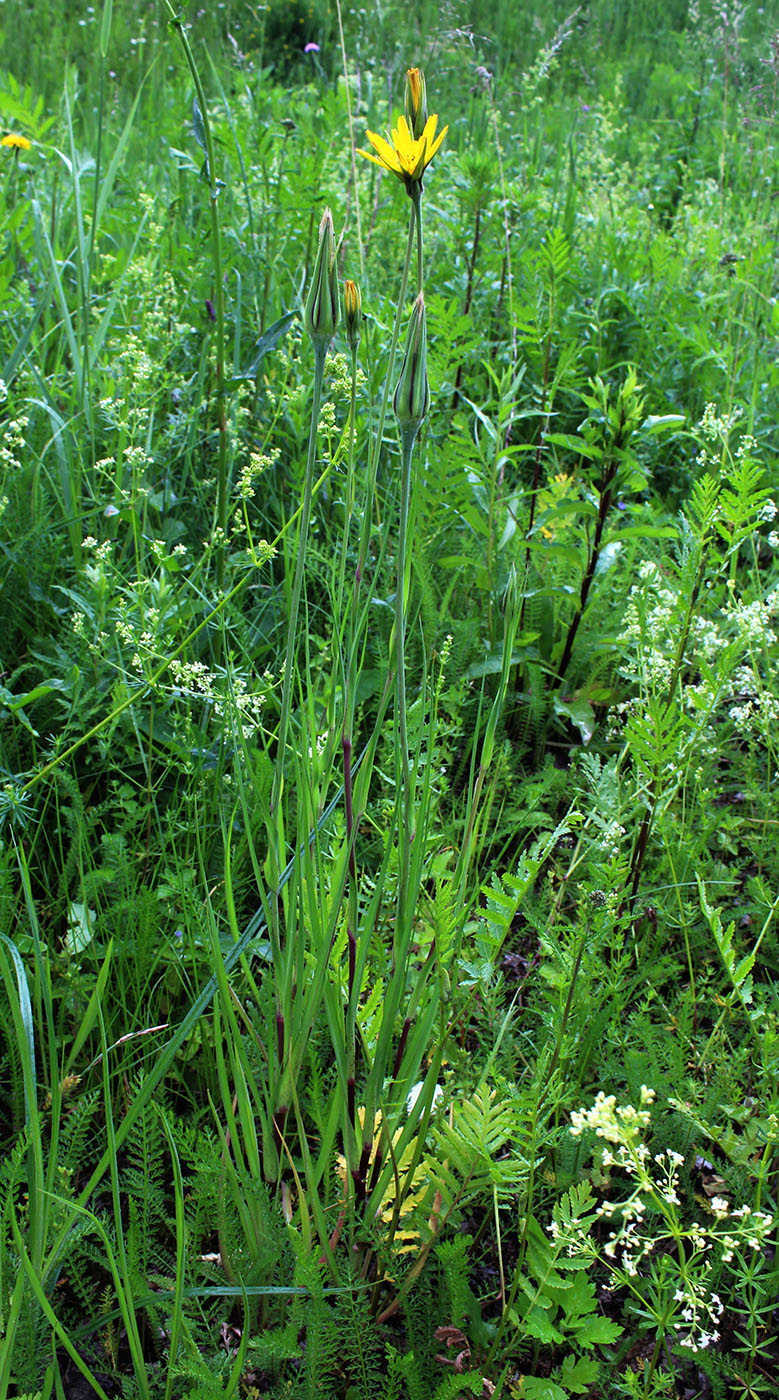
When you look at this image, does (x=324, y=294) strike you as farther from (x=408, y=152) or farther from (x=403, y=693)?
(x=403, y=693)

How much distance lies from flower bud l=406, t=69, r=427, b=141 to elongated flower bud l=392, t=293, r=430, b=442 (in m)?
0.17

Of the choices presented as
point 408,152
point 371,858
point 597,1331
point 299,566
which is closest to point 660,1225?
point 597,1331

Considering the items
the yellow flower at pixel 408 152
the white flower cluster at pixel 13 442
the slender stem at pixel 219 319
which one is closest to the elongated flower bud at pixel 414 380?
the yellow flower at pixel 408 152

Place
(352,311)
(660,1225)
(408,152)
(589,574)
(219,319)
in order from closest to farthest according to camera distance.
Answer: (408,152) < (352,311) < (660,1225) < (219,319) < (589,574)

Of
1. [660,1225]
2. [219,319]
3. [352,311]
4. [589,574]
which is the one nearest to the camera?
[352,311]

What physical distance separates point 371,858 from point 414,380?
86 centimetres

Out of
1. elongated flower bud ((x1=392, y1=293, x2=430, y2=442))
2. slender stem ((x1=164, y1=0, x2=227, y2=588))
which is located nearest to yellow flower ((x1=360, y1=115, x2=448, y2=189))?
elongated flower bud ((x1=392, y1=293, x2=430, y2=442))

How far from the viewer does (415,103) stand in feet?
2.82

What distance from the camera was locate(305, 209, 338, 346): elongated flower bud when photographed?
0.85 metres

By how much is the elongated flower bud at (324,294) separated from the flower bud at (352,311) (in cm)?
6

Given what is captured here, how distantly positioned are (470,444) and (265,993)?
1.11 metres

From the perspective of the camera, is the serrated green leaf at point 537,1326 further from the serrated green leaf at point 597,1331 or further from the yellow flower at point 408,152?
the yellow flower at point 408,152

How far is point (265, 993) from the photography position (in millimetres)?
1149

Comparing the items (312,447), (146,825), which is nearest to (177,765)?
(146,825)
